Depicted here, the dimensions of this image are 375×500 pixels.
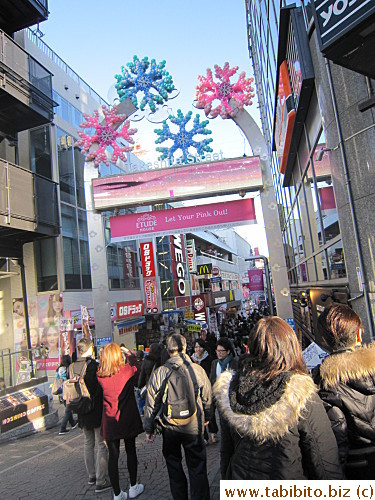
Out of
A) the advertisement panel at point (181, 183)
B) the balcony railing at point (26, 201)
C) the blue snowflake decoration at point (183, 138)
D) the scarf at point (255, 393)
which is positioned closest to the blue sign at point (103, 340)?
the advertisement panel at point (181, 183)

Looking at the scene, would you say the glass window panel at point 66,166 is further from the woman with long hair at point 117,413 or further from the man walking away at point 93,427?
the woman with long hair at point 117,413

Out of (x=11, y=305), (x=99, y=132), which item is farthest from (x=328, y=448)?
(x=11, y=305)

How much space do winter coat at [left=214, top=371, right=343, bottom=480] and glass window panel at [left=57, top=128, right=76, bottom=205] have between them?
17.3 meters

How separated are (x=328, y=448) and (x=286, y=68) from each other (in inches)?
357

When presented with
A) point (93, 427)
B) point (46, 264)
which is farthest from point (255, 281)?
point (93, 427)

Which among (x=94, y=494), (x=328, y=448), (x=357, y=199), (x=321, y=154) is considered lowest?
(x=94, y=494)

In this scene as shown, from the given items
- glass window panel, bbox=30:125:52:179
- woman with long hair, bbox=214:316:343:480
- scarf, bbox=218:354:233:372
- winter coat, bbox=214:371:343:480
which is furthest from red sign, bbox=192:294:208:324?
winter coat, bbox=214:371:343:480

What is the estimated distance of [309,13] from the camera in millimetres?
6742

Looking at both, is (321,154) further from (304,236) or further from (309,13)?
(304,236)

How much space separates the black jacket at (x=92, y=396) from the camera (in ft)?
14.4

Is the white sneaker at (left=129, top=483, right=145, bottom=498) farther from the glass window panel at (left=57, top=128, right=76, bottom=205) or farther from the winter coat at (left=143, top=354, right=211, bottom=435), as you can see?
the glass window panel at (left=57, top=128, right=76, bottom=205)

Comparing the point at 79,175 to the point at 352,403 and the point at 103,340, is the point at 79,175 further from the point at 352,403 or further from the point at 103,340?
the point at 352,403

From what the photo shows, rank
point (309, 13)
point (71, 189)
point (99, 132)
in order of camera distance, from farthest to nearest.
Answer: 1. point (71, 189)
2. point (99, 132)
3. point (309, 13)

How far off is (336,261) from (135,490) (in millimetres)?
5602
